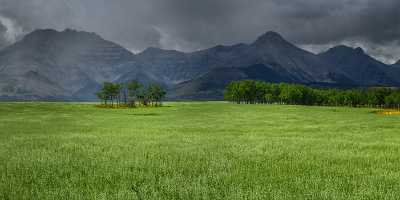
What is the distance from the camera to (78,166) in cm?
1823

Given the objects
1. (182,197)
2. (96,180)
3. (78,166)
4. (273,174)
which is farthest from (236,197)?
(78,166)

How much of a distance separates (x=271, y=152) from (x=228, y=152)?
8.72ft

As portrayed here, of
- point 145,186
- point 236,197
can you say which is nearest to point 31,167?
point 145,186

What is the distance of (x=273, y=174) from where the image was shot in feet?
52.7

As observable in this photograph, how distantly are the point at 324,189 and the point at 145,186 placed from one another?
6177 millimetres

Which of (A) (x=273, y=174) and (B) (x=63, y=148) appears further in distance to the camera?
(B) (x=63, y=148)

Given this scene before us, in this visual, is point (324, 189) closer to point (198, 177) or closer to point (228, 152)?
point (198, 177)

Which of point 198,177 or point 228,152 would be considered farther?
point 228,152

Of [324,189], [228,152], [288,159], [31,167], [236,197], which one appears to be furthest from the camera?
[228,152]

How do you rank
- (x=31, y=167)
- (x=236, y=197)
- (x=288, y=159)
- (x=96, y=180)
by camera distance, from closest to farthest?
(x=236, y=197), (x=96, y=180), (x=31, y=167), (x=288, y=159)

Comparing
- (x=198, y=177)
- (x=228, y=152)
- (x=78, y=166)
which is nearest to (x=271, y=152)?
(x=228, y=152)

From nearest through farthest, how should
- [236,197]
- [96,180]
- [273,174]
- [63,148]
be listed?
[236,197] → [96,180] → [273,174] → [63,148]

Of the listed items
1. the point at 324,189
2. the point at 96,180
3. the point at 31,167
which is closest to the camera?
the point at 324,189

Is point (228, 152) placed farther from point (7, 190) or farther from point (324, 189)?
point (7, 190)
